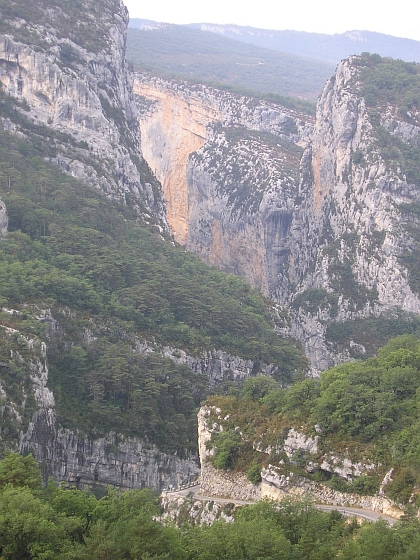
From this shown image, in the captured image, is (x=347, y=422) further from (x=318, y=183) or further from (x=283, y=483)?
(x=318, y=183)

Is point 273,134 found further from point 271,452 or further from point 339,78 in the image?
point 271,452

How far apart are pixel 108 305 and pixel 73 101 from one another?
26.8 meters

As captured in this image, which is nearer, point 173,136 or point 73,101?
point 73,101

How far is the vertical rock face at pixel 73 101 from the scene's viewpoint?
300ft

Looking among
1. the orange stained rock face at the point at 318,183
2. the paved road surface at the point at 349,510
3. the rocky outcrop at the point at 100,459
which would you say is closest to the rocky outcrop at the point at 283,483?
the paved road surface at the point at 349,510

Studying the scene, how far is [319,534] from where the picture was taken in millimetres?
37844

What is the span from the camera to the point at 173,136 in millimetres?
145375

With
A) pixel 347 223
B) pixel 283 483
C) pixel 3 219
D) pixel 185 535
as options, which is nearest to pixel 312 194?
pixel 347 223

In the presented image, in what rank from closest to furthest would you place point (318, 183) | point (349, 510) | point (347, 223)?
point (349, 510), point (347, 223), point (318, 183)

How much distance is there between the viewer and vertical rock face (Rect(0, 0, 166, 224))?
91.5 m

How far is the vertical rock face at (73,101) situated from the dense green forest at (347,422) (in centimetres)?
4482

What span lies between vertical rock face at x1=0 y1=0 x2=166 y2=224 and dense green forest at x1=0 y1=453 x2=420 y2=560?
52968 mm

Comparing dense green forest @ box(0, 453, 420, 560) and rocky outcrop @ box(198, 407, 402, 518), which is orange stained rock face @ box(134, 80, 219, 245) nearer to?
rocky outcrop @ box(198, 407, 402, 518)

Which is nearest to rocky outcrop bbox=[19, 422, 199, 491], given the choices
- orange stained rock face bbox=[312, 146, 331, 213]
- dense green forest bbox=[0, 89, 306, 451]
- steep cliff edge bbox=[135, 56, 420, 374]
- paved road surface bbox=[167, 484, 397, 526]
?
dense green forest bbox=[0, 89, 306, 451]
